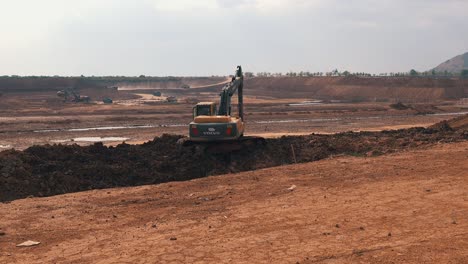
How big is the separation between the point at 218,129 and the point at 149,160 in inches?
128

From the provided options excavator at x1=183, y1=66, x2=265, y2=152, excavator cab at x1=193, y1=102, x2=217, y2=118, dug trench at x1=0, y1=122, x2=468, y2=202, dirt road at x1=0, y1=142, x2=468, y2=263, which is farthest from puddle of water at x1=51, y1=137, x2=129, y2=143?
dirt road at x1=0, y1=142, x2=468, y2=263

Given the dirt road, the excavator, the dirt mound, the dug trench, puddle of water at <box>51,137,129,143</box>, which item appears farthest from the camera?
puddle of water at <box>51,137,129,143</box>

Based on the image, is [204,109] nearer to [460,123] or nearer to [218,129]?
[218,129]

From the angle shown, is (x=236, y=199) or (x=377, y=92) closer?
(x=236, y=199)

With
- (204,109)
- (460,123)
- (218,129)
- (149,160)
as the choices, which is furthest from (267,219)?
(460,123)

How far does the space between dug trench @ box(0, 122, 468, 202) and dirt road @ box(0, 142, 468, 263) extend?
1.50 metres

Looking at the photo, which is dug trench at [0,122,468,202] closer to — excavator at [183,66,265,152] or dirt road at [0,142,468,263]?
excavator at [183,66,265,152]

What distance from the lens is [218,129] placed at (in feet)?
65.5

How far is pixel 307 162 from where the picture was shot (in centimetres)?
2094

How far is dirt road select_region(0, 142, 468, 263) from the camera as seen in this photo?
10.1 meters

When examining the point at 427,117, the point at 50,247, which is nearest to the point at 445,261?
the point at 50,247

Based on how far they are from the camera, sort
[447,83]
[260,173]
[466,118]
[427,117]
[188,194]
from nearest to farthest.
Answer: [188,194], [260,173], [466,118], [427,117], [447,83]

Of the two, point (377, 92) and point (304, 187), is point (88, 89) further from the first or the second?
point (304, 187)

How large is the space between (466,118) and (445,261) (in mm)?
23006
